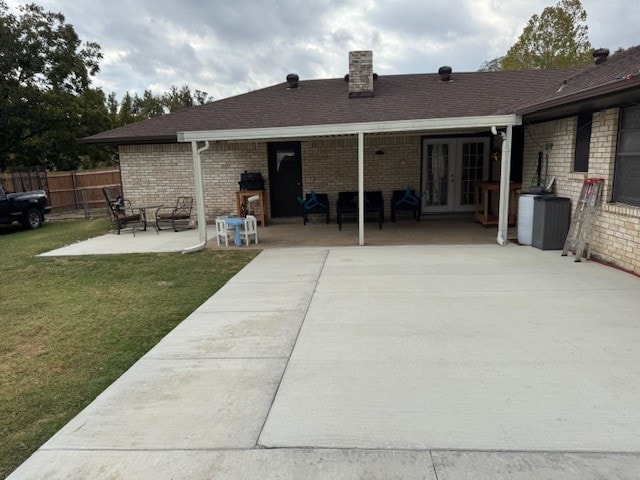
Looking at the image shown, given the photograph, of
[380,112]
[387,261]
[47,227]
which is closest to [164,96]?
[47,227]

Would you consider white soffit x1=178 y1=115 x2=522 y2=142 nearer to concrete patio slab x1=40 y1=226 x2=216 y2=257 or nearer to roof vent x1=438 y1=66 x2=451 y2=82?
concrete patio slab x1=40 y1=226 x2=216 y2=257

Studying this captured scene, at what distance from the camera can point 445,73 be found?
1257 centimetres

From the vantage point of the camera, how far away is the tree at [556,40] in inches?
952

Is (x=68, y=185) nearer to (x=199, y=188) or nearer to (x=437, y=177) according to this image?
(x=199, y=188)

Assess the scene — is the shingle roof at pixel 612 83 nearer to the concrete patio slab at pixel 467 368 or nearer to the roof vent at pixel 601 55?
the roof vent at pixel 601 55

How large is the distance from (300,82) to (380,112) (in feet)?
14.4

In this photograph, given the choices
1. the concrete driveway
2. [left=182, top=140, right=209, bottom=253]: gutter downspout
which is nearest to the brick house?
[left=182, top=140, right=209, bottom=253]: gutter downspout

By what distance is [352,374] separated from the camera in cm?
341

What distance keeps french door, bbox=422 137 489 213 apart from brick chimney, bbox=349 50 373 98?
2180 millimetres

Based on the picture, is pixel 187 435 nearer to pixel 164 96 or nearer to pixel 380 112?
pixel 380 112

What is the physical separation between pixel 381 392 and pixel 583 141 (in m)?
6.53

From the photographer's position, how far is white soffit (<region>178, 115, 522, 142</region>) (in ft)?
25.0

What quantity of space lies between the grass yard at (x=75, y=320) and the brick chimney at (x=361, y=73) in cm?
610

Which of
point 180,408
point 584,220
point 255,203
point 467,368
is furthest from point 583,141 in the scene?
point 255,203
